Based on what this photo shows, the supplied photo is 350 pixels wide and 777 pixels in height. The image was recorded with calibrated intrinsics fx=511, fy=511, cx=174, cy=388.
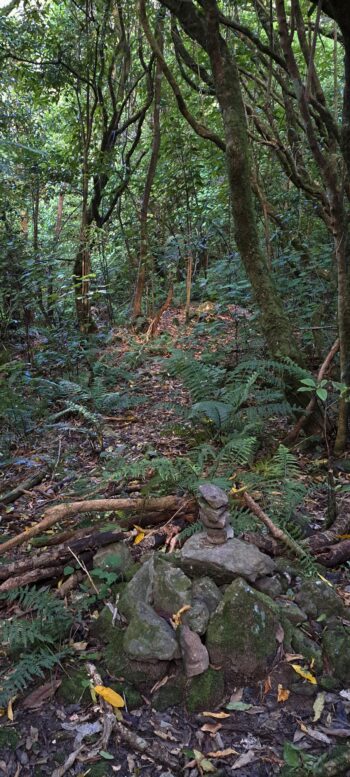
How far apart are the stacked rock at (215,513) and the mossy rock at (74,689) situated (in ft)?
2.96

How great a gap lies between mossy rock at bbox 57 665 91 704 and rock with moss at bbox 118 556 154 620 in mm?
346

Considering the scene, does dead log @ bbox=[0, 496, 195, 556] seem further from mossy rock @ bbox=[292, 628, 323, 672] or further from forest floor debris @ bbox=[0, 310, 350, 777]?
mossy rock @ bbox=[292, 628, 323, 672]

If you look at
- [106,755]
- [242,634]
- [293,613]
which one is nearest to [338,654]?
[293,613]

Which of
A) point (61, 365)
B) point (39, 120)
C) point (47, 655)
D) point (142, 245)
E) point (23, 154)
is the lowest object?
point (47, 655)

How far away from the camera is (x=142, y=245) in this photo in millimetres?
8711

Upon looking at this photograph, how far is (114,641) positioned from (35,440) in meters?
3.27

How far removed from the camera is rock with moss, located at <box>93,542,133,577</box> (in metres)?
2.87

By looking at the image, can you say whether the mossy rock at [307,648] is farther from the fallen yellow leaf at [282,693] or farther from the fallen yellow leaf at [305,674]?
the fallen yellow leaf at [282,693]

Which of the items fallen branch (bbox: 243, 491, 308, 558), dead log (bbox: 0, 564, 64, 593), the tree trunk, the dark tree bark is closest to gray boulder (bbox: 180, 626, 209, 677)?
fallen branch (bbox: 243, 491, 308, 558)

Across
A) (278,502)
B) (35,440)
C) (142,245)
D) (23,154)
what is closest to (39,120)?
(23,154)

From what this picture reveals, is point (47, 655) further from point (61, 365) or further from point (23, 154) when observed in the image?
point (23, 154)

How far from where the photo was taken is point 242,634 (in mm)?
2373

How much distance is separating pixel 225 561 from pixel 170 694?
656 mm

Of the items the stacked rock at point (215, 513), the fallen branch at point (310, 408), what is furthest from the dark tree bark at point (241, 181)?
the stacked rock at point (215, 513)
